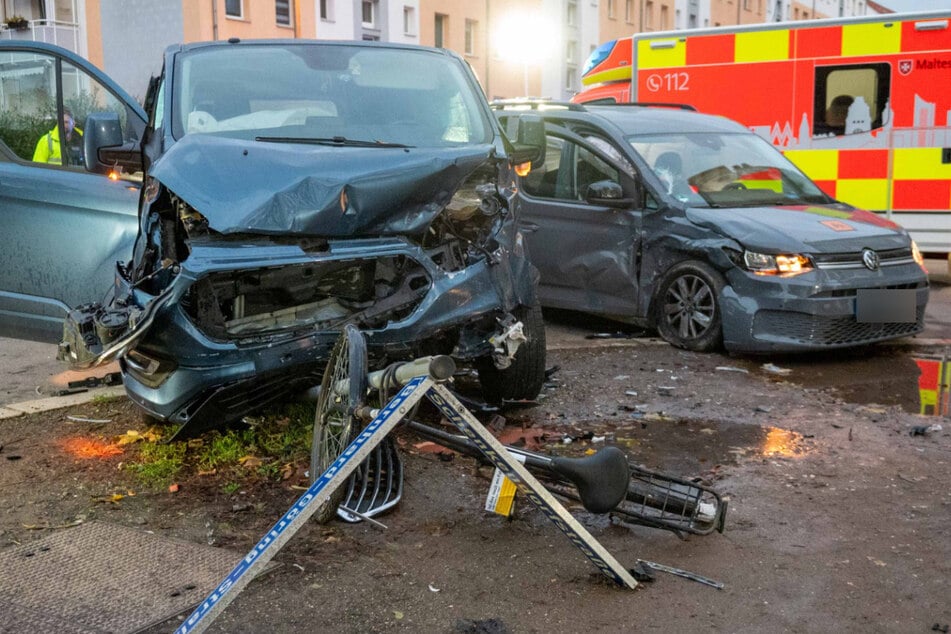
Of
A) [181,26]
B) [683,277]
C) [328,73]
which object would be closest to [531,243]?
[683,277]

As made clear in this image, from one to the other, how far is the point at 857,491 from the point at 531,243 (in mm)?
4241

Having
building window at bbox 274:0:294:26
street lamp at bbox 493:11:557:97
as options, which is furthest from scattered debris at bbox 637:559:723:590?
street lamp at bbox 493:11:557:97

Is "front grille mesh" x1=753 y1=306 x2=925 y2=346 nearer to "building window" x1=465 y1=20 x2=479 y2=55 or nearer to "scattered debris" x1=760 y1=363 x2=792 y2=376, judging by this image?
"scattered debris" x1=760 y1=363 x2=792 y2=376

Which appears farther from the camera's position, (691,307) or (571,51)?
(571,51)

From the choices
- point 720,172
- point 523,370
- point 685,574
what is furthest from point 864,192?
point 685,574

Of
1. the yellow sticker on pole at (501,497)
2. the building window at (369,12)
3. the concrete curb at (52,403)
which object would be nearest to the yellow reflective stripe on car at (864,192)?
the concrete curb at (52,403)

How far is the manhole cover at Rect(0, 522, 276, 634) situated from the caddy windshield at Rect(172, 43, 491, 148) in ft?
6.71

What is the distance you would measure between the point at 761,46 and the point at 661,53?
3.94 ft

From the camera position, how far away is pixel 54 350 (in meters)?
7.92

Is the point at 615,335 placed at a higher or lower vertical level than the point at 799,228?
lower

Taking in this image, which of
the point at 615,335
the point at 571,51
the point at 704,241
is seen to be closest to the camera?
the point at 704,241

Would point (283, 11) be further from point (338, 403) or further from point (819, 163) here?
point (338, 403)

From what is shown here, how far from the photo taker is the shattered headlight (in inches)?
285

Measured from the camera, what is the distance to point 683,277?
784 cm
